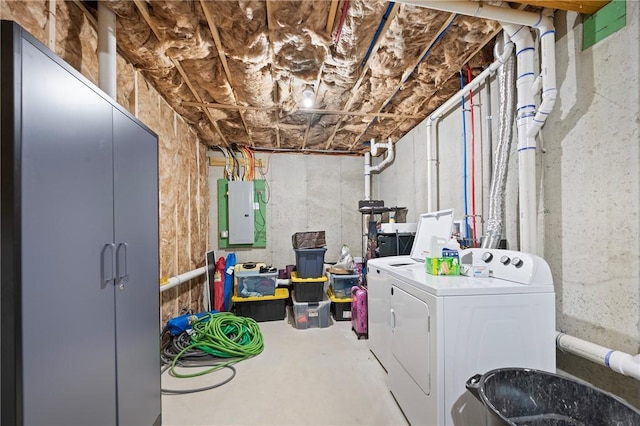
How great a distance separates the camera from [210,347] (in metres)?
2.57

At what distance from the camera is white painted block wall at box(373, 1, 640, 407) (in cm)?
124

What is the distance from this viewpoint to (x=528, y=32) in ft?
5.25

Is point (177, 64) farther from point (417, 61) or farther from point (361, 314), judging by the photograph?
point (361, 314)

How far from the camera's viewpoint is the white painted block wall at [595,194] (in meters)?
1.24

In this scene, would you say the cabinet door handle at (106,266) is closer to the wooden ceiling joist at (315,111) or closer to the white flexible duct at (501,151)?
the wooden ceiling joist at (315,111)

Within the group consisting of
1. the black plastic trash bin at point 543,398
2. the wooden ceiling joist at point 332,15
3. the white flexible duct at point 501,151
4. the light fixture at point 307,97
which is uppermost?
the wooden ceiling joist at point 332,15

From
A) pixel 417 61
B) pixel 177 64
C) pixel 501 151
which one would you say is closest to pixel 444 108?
pixel 417 61

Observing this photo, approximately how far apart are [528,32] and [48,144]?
248 centimetres

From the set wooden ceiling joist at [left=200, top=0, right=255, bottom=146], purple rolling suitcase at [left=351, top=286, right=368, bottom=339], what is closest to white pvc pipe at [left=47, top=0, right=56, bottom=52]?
wooden ceiling joist at [left=200, top=0, right=255, bottom=146]

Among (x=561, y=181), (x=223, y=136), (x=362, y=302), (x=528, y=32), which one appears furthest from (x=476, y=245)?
(x=223, y=136)

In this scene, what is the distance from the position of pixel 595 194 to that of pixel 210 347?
3182mm

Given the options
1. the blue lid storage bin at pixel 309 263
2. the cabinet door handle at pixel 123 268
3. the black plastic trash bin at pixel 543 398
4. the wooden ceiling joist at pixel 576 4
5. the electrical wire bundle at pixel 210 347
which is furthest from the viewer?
the blue lid storage bin at pixel 309 263

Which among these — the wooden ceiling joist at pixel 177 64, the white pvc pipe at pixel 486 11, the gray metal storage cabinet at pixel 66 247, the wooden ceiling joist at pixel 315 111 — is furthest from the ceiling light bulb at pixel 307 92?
the gray metal storage cabinet at pixel 66 247

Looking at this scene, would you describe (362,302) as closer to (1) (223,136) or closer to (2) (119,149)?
(2) (119,149)
